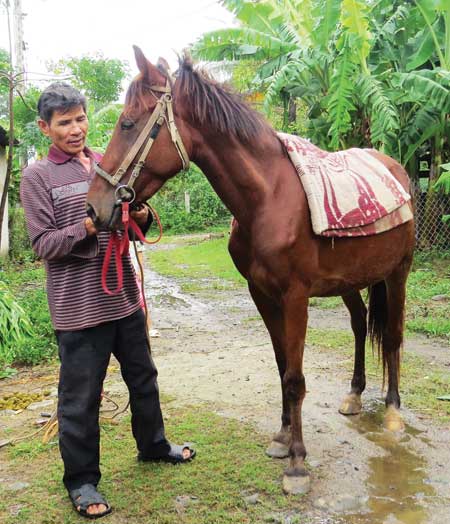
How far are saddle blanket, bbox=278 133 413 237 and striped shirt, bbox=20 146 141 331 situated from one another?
41.5 inches

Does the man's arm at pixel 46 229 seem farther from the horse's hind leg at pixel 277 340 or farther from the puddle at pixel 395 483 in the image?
the puddle at pixel 395 483

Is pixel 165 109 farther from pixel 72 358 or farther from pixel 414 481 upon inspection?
pixel 414 481

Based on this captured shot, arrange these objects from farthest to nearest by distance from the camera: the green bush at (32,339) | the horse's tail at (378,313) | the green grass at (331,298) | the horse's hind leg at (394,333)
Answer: the green grass at (331,298), the green bush at (32,339), the horse's tail at (378,313), the horse's hind leg at (394,333)

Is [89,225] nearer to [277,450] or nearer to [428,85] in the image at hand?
[277,450]

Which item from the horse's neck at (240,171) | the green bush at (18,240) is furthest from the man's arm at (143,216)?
the green bush at (18,240)

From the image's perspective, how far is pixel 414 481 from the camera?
2.59 m

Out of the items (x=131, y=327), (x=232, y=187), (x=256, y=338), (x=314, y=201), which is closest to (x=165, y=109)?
(x=232, y=187)

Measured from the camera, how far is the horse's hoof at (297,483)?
8.25ft

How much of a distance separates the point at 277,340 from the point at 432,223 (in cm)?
645

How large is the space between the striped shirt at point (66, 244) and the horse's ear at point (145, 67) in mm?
553

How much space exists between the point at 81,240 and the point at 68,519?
1317mm

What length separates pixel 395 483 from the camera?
8.46 feet

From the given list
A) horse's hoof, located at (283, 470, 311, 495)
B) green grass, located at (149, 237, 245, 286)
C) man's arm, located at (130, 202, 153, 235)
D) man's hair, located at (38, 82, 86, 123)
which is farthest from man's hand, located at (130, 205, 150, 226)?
green grass, located at (149, 237, 245, 286)

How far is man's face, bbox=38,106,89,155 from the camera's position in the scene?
91.7 inches
